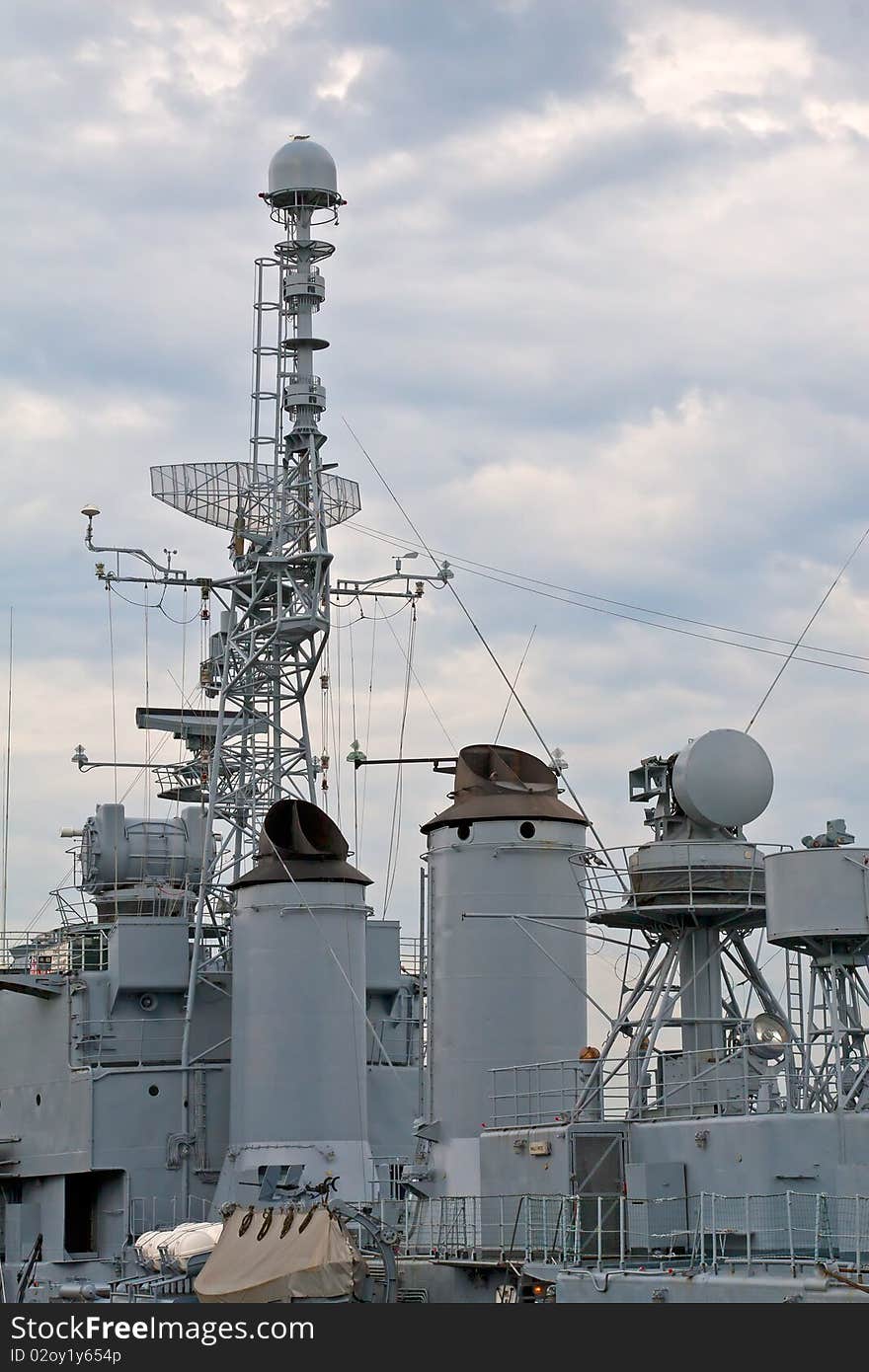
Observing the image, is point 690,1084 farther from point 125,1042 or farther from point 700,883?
point 125,1042

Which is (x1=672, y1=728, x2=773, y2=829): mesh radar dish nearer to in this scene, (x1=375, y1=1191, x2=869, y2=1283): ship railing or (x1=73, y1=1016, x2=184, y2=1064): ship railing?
(x1=375, y1=1191, x2=869, y2=1283): ship railing

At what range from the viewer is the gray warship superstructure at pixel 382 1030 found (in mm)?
21219

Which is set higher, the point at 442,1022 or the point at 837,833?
the point at 837,833

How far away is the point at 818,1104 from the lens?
21438 millimetres

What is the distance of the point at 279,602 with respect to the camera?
37.7m

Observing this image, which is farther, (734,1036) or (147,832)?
(147,832)

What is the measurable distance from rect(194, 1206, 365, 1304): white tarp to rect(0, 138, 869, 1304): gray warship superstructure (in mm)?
48

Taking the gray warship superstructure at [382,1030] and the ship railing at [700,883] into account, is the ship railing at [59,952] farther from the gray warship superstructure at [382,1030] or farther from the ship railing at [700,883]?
the ship railing at [700,883]

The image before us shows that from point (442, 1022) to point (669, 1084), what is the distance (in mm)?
6114
